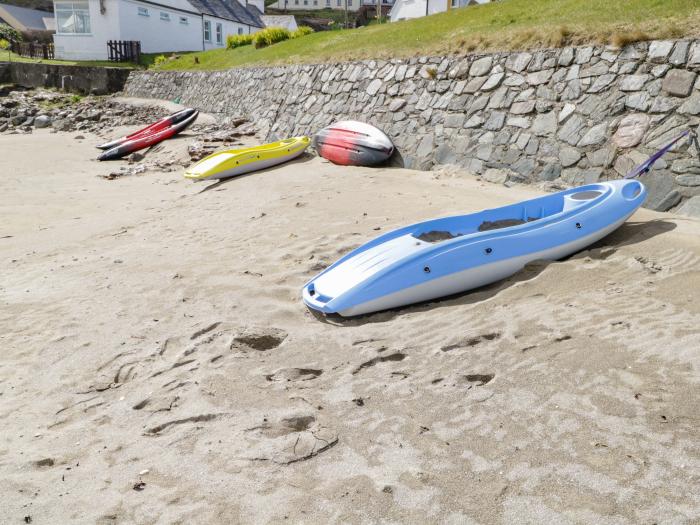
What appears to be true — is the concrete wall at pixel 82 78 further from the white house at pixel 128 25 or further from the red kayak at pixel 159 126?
the red kayak at pixel 159 126

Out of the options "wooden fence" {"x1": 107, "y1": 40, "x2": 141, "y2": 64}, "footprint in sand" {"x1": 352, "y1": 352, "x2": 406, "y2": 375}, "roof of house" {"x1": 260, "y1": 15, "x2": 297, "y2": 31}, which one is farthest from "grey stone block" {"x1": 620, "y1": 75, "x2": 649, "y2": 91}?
"roof of house" {"x1": 260, "y1": 15, "x2": 297, "y2": 31}

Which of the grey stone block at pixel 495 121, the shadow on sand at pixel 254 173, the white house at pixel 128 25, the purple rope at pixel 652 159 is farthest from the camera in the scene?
the white house at pixel 128 25

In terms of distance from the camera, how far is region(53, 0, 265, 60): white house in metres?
32.0

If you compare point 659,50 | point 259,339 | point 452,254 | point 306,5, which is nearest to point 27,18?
point 306,5

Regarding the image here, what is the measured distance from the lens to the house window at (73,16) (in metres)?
32.9

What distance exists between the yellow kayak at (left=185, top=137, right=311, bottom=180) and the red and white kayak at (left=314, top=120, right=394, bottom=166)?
65 cm

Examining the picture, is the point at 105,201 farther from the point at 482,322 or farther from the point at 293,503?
the point at 293,503

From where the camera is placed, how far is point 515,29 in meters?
10.6

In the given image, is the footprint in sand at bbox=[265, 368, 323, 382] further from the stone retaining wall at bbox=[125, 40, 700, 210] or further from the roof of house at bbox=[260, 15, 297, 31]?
the roof of house at bbox=[260, 15, 297, 31]

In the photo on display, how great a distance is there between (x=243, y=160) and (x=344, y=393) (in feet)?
29.0

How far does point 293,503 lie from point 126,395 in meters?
1.79

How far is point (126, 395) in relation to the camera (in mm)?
4031

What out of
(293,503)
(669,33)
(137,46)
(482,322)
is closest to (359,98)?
(669,33)

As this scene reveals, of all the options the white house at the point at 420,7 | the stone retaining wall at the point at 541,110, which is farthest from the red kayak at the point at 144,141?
the white house at the point at 420,7
